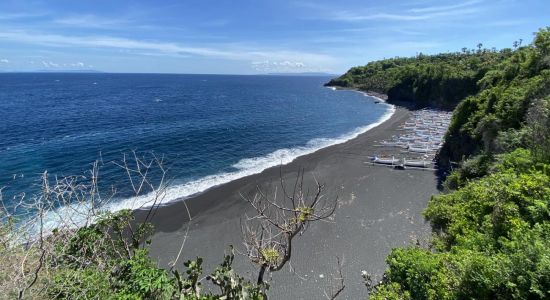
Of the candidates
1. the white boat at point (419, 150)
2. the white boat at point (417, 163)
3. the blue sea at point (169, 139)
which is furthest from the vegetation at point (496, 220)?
the blue sea at point (169, 139)

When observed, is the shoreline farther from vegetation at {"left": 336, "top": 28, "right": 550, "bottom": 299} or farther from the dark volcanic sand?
vegetation at {"left": 336, "top": 28, "right": 550, "bottom": 299}

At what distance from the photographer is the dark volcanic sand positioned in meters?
20.8

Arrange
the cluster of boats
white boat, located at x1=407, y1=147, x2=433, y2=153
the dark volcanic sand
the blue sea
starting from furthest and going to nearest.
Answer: white boat, located at x1=407, y1=147, x2=433, y2=153
the cluster of boats
the blue sea
the dark volcanic sand

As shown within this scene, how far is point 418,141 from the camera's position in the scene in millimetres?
54125

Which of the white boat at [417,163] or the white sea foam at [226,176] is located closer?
the white sea foam at [226,176]

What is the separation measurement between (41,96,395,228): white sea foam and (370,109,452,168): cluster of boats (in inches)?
345

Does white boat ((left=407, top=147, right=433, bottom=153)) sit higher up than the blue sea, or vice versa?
white boat ((left=407, top=147, right=433, bottom=153))

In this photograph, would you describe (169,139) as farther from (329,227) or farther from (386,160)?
(329,227)

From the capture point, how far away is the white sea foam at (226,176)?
29.0 metres

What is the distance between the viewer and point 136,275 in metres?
9.12

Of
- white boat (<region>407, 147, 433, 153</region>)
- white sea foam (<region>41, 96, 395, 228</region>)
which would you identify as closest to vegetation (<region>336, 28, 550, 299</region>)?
white sea foam (<region>41, 96, 395, 228</region>)

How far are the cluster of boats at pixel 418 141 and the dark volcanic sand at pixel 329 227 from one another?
3198mm

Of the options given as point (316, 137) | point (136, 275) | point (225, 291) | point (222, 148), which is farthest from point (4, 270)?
point (316, 137)

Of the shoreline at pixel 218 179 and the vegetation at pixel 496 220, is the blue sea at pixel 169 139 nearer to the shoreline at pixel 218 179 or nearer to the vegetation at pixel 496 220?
the shoreline at pixel 218 179
